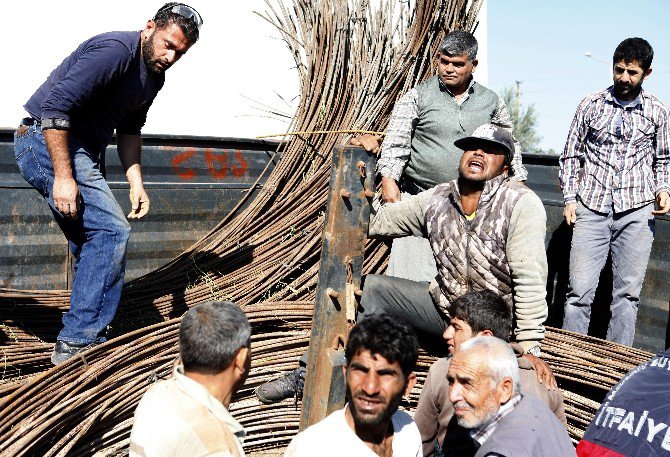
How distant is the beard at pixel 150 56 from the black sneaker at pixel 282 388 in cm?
143

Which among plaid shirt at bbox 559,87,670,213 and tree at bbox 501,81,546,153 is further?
tree at bbox 501,81,546,153

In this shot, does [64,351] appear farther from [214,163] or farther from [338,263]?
[214,163]

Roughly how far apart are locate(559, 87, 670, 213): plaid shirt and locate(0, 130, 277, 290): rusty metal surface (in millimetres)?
1911

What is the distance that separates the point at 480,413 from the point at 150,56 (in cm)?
203

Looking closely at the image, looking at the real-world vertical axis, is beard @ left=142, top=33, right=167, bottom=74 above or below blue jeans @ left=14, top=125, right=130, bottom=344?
above

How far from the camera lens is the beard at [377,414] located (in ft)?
8.25

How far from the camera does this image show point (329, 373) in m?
2.99

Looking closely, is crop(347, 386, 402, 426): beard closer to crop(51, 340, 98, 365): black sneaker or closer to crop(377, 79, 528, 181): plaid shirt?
crop(51, 340, 98, 365): black sneaker

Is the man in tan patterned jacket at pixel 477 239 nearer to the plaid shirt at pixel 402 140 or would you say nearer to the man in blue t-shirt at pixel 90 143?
the plaid shirt at pixel 402 140

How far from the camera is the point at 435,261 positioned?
3.75 meters

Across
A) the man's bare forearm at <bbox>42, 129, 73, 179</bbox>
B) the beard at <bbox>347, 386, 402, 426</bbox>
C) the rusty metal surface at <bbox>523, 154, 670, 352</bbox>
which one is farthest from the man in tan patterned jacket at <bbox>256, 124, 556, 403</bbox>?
the rusty metal surface at <bbox>523, 154, 670, 352</bbox>

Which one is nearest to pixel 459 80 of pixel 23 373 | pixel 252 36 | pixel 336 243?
pixel 336 243

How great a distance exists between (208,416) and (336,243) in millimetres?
1064

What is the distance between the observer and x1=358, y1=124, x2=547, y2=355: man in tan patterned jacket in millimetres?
3441
